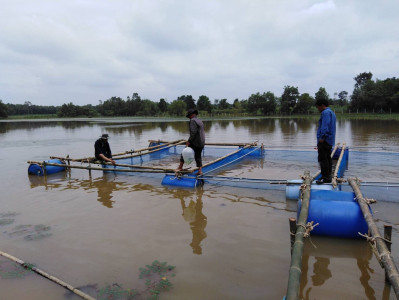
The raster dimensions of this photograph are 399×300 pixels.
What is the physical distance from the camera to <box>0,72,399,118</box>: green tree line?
44.8m

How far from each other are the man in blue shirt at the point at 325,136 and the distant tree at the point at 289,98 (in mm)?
64328

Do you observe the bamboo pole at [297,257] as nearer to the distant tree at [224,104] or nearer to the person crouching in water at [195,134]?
the person crouching in water at [195,134]

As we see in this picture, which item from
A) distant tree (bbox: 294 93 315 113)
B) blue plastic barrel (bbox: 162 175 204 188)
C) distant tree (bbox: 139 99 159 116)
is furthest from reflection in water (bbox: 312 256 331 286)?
distant tree (bbox: 139 99 159 116)

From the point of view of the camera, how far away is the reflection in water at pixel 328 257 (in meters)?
2.80

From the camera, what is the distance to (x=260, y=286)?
111 inches

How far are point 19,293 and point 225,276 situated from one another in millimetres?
2165

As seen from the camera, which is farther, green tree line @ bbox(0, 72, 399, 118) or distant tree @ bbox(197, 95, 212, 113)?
distant tree @ bbox(197, 95, 212, 113)

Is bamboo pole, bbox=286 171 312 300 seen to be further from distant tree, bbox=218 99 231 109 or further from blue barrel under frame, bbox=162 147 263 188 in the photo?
distant tree, bbox=218 99 231 109

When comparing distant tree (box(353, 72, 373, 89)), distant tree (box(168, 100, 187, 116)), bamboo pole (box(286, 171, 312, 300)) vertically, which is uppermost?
distant tree (box(353, 72, 373, 89))

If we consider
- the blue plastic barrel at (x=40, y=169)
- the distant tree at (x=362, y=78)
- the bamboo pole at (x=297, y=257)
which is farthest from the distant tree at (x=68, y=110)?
the bamboo pole at (x=297, y=257)

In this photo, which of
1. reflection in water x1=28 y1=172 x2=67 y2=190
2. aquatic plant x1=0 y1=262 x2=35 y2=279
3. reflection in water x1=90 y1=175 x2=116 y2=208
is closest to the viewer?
aquatic plant x1=0 y1=262 x2=35 y2=279

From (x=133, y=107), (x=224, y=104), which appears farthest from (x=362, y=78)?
(x=133, y=107)

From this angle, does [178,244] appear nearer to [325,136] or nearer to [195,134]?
[195,134]

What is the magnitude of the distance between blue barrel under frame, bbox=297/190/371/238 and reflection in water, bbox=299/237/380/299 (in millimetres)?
122
